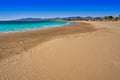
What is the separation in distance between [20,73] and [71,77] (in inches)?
71.0

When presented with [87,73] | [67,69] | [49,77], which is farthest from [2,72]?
[87,73]

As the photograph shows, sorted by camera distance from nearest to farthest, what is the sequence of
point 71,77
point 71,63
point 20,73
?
point 71,77 → point 20,73 → point 71,63

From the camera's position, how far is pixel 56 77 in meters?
4.18

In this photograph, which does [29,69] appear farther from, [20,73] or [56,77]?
[56,77]

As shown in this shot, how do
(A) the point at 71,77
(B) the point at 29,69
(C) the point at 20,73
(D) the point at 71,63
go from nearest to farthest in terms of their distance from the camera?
1. (A) the point at 71,77
2. (C) the point at 20,73
3. (B) the point at 29,69
4. (D) the point at 71,63

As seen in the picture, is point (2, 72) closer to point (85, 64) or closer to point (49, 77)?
point (49, 77)

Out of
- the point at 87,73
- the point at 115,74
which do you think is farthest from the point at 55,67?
the point at 115,74

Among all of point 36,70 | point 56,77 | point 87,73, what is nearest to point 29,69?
point 36,70

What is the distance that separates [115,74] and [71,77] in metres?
1.40

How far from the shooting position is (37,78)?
166 inches

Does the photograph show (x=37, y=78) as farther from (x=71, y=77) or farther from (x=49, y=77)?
(x=71, y=77)

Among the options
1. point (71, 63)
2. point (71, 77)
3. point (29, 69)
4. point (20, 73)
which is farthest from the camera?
point (71, 63)

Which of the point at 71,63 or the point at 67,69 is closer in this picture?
the point at 67,69

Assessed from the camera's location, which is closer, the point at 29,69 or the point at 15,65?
the point at 29,69
